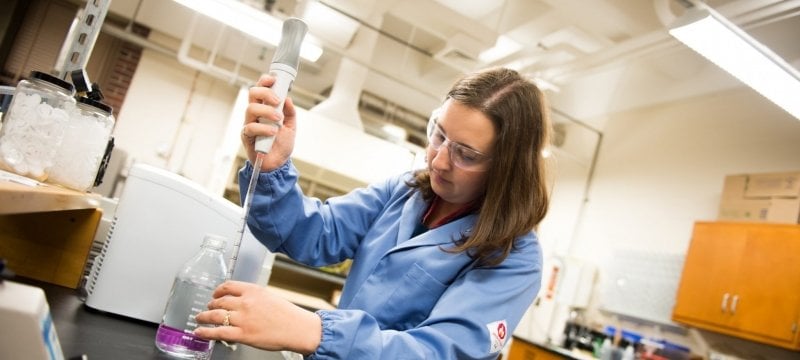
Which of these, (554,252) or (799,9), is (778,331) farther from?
(554,252)

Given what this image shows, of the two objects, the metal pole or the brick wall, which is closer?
the metal pole

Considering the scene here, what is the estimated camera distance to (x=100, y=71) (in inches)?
221

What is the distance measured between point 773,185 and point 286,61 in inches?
134

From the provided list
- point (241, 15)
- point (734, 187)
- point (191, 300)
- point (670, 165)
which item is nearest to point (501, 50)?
point (670, 165)

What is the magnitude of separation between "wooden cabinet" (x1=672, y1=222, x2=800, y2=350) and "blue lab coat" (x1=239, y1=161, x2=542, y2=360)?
269 cm

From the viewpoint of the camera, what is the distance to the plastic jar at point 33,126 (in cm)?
78

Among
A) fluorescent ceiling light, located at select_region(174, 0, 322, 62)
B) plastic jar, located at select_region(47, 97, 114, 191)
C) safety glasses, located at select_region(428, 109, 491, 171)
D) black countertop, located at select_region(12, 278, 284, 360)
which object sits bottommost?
black countertop, located at select_region(12, 278, 284, 360)

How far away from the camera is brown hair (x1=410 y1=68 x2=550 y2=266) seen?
90 centimetres

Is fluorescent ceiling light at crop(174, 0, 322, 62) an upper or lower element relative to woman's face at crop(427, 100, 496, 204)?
upper

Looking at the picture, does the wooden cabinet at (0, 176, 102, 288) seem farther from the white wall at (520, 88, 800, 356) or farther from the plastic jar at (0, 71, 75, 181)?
the white wall at (520, 88, 800, 356)

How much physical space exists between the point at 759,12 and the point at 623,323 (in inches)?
101

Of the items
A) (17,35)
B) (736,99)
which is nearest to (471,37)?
(736,99)

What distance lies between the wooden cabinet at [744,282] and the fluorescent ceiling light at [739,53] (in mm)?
895

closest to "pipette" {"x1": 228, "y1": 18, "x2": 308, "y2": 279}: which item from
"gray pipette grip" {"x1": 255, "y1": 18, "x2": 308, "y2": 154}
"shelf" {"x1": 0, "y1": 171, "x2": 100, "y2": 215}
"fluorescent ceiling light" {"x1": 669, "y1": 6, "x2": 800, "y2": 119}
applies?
"gray pipette grip" {"x1": 255, "y1": 18, "x2": 308, "y2": 154}
